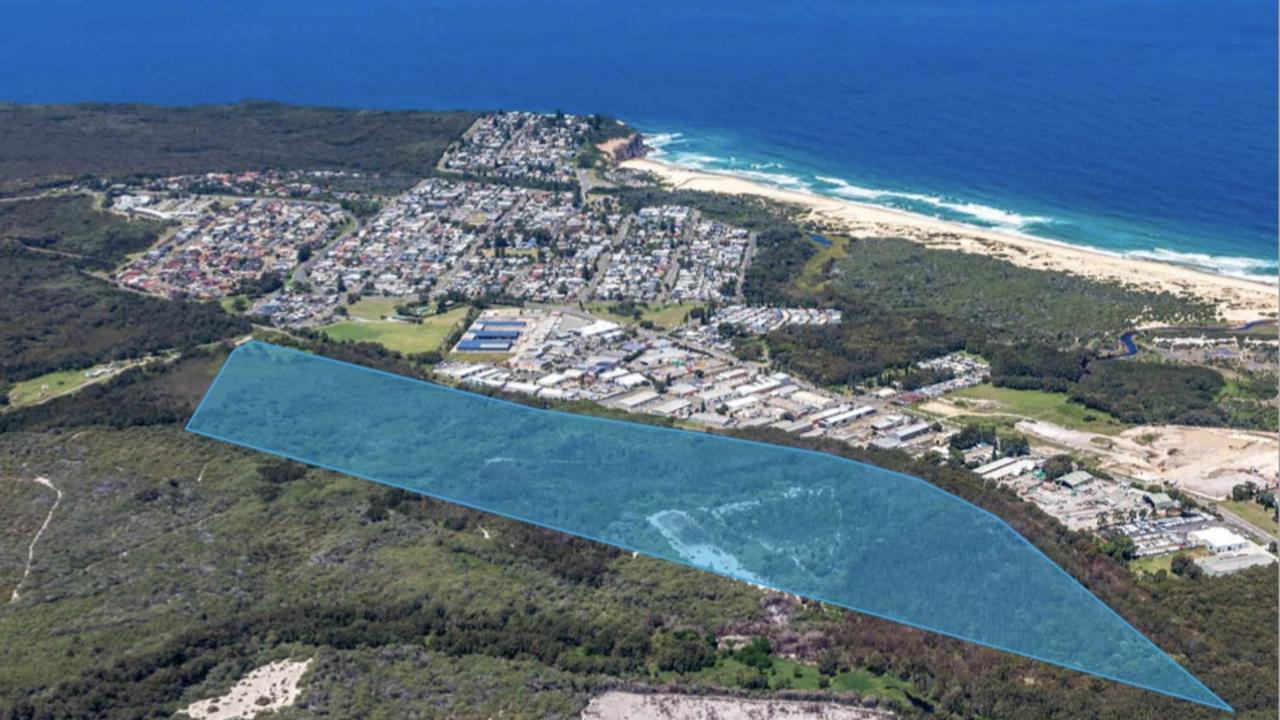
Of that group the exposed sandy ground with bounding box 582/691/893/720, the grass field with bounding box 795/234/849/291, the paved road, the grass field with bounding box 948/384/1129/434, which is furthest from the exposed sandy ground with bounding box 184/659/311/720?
the grass field with bounding box 795/234/849/291

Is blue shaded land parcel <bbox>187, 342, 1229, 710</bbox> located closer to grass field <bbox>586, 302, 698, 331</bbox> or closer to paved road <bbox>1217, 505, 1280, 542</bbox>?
paved road <bbox>1217, 505, 1280, 542</bbox>

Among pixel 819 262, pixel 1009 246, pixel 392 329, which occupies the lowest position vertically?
pixel 392 329

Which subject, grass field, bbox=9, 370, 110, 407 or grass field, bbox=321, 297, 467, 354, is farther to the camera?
grass field, bbox=321, 297, 467, 354

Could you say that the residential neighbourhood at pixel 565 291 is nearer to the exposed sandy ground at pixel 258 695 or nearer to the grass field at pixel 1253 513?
the grass field at pixel 1253 513

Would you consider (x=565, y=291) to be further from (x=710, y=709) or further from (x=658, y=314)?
(x=710, y=709)

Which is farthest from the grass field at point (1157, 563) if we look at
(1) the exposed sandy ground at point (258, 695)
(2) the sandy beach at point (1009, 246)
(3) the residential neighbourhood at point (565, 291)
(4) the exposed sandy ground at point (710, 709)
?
(2) the sandy beach at point (1009, 246)

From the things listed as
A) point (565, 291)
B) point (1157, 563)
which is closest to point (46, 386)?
point (565, 291)
